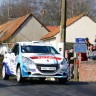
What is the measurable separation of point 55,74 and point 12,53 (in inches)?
107

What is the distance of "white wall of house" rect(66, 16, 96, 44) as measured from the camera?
46.3m

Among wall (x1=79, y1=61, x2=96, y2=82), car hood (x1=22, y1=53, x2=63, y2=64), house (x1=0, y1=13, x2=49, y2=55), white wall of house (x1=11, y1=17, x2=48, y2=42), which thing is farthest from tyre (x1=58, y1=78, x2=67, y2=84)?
white wall of house (x1=11, y1=17, x2=48, y2=42)

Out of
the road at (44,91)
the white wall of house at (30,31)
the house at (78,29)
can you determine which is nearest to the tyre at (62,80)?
the road at (44,91)

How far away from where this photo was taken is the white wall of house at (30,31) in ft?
190

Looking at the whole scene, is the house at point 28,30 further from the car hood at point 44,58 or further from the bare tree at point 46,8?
the car hood at point 44,58

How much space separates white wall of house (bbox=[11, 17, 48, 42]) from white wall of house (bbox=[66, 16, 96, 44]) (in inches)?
439

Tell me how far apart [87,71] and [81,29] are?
26.5 m

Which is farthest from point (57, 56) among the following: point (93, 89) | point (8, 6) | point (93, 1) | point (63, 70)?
point (8, 6)

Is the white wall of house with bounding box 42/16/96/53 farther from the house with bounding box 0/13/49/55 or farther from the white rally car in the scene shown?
the white rally car

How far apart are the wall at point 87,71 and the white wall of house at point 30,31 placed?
37116 mm

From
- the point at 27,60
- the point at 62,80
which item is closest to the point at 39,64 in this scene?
the point at 27,60

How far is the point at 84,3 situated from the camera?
76188 millimetres

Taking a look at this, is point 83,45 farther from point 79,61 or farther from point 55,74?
point 55,74

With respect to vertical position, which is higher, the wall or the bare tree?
the bare tree
